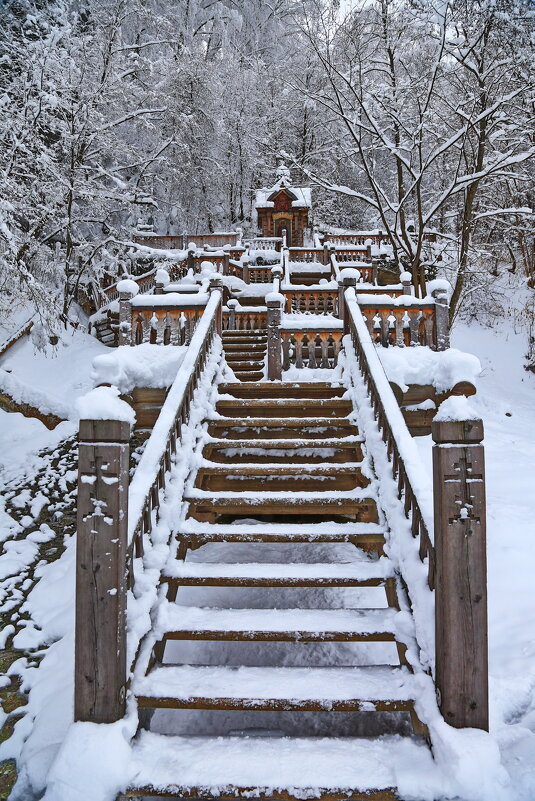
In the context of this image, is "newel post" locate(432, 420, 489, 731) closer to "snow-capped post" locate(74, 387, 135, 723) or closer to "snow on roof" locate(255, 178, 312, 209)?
"snow-capped post" locate(74, 387, 135, 723)

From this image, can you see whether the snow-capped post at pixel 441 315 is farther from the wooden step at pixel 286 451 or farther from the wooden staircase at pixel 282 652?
the wooden step at pixel 286 451

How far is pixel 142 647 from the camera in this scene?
332 cm

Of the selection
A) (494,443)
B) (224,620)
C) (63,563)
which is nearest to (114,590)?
(224,620)

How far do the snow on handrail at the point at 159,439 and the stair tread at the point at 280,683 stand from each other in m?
0.90

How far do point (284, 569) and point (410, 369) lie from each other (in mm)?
3893

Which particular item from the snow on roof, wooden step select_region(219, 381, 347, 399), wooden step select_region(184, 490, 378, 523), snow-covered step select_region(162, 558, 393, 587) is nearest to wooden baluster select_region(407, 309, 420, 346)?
wooden step select_region(219, 381, 347, 399)

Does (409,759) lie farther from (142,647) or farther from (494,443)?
(494,443)

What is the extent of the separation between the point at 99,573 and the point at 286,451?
10.6ft

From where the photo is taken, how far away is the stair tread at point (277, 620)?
11.4ft

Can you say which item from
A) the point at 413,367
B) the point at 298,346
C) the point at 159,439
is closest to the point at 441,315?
the point at 413,367

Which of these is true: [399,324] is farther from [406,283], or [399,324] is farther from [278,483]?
[406,283]

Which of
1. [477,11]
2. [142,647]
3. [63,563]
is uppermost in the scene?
[477,11]

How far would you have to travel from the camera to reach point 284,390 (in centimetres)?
686

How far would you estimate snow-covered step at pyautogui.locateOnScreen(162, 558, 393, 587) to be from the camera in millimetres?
3830
